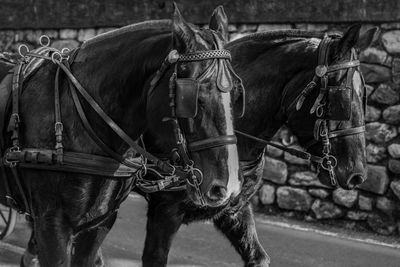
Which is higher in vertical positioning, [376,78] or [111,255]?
[376,78]

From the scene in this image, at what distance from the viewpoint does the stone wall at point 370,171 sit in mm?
6078

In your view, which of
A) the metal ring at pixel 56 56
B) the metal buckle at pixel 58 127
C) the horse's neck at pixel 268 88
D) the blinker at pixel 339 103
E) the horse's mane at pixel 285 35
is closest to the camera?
the metal buckle at pixel 58 127

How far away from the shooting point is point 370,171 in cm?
620

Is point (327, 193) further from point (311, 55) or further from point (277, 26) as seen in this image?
point (311, 55)

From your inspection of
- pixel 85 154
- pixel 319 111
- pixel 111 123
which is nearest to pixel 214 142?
pixel 111 123

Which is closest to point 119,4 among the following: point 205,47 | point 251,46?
point 251,46

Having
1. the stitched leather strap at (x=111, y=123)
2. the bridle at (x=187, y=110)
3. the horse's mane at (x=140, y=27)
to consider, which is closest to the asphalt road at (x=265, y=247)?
the stitched leather strap at (x=111, y=123)

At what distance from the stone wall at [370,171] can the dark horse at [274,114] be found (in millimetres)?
1831

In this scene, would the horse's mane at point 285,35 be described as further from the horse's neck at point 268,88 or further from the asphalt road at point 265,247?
the asphalt road at point 265,247

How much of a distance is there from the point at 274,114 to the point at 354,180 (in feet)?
2.06

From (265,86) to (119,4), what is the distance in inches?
157

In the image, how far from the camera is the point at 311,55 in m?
3.89

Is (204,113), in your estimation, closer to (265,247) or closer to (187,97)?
(187,97)

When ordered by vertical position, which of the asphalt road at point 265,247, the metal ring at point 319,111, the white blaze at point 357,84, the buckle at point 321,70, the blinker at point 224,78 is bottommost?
the asphalt road at point 265,247
